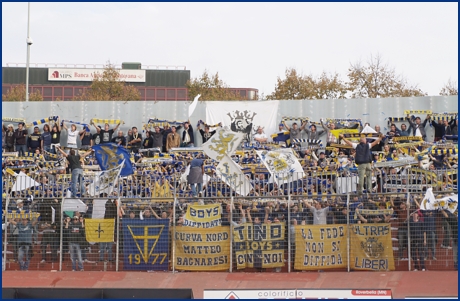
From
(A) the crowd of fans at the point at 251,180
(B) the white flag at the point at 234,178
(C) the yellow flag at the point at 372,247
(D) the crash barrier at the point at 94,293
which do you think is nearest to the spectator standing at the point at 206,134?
(A) the crowd of fans at the point at 251,180

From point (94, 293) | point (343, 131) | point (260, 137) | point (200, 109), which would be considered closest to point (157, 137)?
point (200, 109)

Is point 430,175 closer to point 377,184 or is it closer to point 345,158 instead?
point 377,184

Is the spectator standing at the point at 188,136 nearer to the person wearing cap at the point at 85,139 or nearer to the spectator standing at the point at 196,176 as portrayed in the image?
the person wearing cap at the point at 85,139

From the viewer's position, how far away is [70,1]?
52.9ft

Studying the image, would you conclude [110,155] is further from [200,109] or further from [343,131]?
[343,131]

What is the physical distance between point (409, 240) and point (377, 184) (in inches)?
97.7

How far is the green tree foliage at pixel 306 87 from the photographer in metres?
50.9

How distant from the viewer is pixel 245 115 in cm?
3091

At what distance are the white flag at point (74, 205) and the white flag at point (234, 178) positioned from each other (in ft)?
12.6

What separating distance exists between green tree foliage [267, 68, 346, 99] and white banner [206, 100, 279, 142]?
19846 millimetres

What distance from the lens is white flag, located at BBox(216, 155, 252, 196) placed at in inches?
782

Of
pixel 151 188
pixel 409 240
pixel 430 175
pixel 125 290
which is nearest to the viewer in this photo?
pixel 125 290

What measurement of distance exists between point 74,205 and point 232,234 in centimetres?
429

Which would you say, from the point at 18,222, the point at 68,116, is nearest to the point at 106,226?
the point at 18,222
